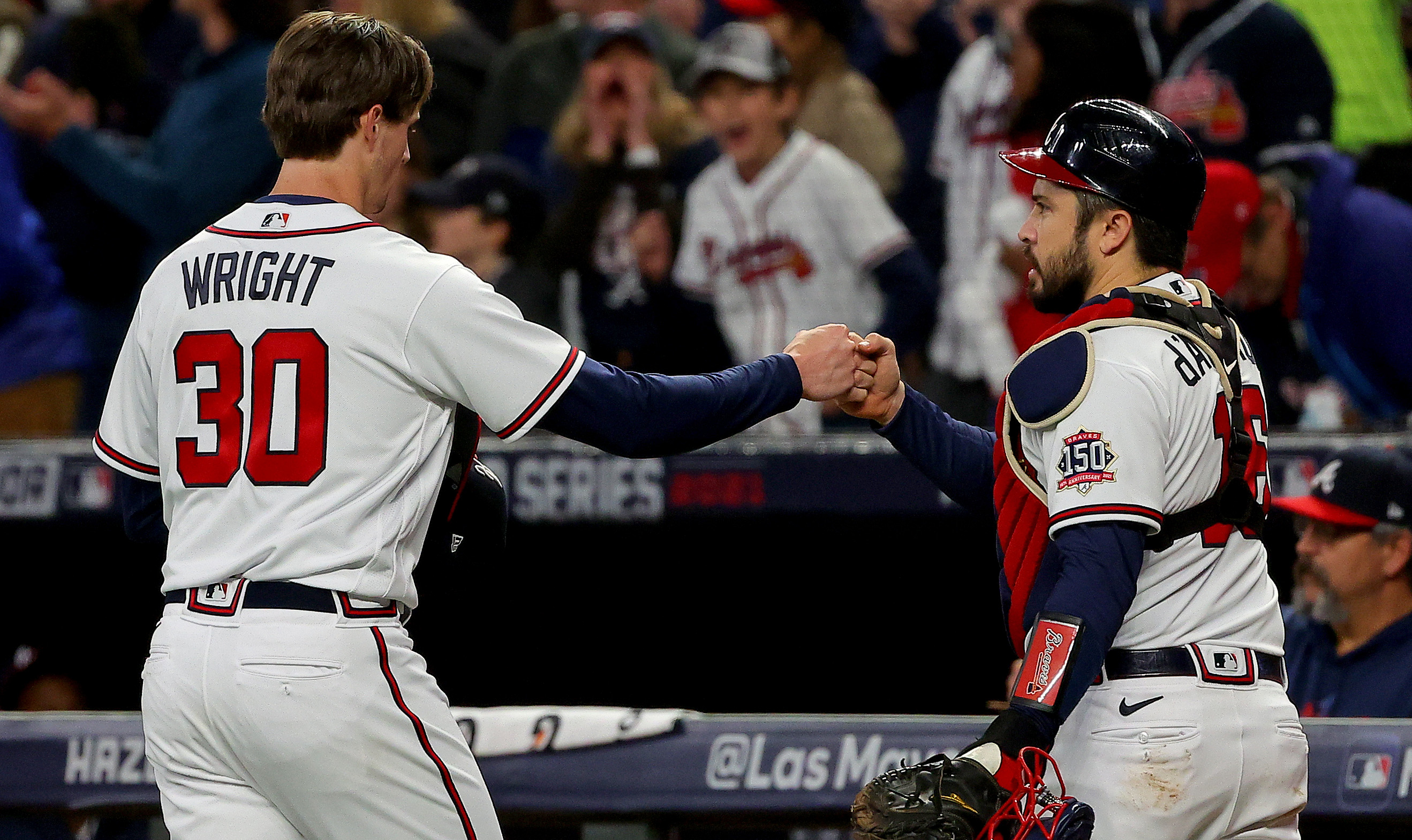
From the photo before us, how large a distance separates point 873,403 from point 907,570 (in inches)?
95.6

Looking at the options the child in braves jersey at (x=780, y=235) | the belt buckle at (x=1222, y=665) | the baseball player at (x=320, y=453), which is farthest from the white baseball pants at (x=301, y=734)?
the child in braves jersey at (x=780, y=235)

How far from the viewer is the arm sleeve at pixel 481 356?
2.34 metres

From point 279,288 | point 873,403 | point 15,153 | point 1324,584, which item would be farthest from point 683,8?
point 279,288

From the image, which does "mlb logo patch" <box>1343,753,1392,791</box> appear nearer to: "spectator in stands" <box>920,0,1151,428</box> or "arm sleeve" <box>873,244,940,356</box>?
"spectator in stands" <box>920,0,1151,428</box>

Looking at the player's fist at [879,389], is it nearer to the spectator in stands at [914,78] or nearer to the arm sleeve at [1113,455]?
the arm sleeve at [1113,455]

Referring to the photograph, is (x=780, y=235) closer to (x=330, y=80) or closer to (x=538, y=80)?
(x=538, y=80)

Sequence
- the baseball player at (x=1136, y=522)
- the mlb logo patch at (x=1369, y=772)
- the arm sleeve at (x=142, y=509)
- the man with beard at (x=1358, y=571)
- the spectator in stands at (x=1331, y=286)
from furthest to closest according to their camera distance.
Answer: the spectator in stands at (x=1331, y=286), the man with beard at (x=1358, y=571), the mlb logo patch at (x=1369, y=772), the arm sleeve at (x=142, y=509), the baseball player at (x=1136, y=522)

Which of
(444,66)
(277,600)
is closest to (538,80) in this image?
(444,66)

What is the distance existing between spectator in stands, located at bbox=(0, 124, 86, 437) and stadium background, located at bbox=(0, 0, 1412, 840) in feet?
0.24

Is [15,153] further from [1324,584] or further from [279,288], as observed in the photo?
[1324,584]

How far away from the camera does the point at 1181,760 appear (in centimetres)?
237

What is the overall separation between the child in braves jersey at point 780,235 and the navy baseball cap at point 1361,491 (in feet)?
4.28

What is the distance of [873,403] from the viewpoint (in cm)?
292

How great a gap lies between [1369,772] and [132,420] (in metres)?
2.46
